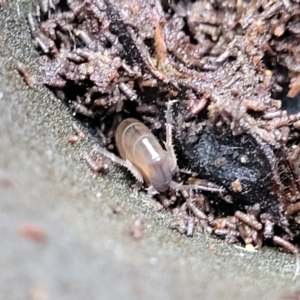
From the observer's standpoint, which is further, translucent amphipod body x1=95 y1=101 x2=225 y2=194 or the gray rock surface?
translucent amphipod body x1=95 y1=101 x2=225 y2=194

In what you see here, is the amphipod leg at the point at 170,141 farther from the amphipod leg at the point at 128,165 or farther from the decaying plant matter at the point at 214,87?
the amphipod leg at the point at 128,165

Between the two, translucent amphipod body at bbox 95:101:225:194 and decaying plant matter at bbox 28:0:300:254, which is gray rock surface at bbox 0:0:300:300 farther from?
translucent amphipod body at bbox 95:101:225:194

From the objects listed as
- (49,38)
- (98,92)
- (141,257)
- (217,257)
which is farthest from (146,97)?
(141,257)

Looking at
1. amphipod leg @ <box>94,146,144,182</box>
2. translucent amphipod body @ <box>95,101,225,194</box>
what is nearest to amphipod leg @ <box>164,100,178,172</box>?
translucent amphipod body @ <box>95,101,225,194</box>

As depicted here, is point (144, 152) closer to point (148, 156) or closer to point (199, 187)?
point (148, 156)

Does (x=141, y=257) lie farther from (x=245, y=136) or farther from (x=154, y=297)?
(x=245, y=136)

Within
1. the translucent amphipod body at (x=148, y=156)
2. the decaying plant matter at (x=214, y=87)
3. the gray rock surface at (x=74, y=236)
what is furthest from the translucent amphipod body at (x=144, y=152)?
the gray rock surface at (x=74, y=236)

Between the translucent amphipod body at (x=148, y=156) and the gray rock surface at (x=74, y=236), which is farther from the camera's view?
the translucent amphipod body at (x=148, y=156)
